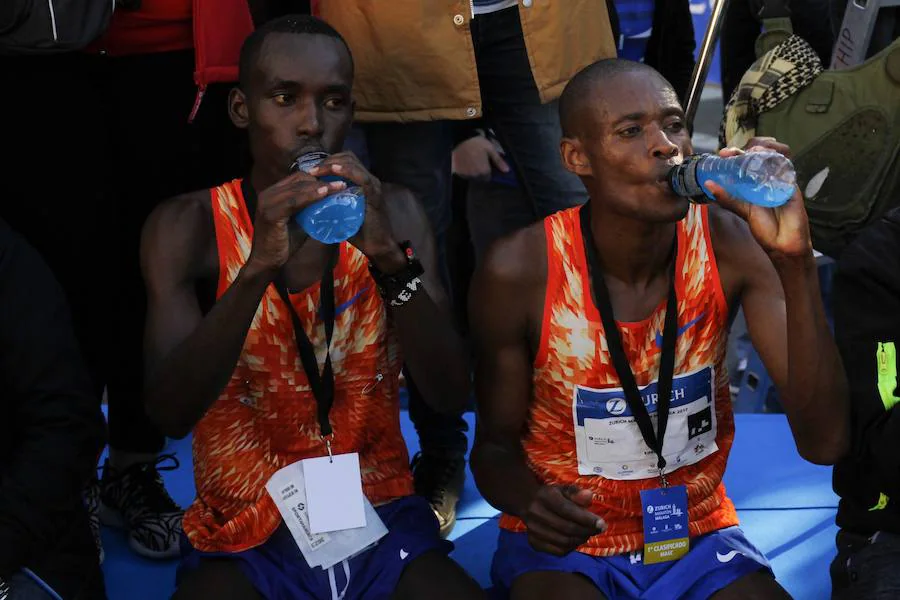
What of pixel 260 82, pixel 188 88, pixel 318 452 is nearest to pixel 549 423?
pixel 318 452

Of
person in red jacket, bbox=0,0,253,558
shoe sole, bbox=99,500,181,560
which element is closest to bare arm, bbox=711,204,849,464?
person in red jacket, bbox=0,0,253,558

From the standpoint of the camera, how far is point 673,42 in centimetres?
425

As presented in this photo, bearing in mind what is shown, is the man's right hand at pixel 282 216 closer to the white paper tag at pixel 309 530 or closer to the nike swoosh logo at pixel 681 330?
the white paper tag at pixel 309 530

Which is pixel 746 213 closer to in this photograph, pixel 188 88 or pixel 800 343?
pixel 800 343

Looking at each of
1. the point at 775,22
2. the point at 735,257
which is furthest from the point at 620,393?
the point at 775,22

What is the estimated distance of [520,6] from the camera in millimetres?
3334

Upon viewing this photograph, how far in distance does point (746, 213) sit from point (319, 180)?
2.72 ft

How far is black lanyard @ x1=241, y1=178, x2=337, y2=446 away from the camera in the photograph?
2.74 metres

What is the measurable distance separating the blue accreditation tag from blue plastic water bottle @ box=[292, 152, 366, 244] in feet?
2.93

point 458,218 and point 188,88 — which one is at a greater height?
point 188,88

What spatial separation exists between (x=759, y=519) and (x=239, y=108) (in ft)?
6.38

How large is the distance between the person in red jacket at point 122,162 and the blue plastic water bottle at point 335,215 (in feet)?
2.92

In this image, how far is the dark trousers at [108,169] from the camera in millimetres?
3008

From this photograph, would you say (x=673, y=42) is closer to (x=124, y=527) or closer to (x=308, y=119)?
(x=308, y=119)
